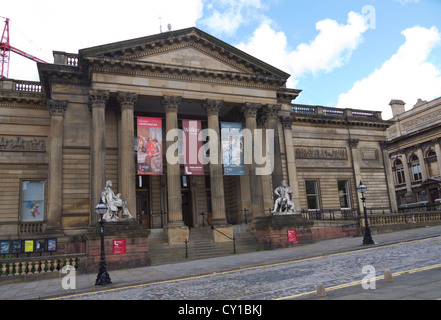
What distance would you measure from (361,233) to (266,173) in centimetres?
775

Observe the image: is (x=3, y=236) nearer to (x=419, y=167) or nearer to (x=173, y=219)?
(x=173, y=219)

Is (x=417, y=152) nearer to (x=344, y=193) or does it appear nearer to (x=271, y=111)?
(x=344, y=193)

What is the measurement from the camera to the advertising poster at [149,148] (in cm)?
2125

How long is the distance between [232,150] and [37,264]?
42.0 ft

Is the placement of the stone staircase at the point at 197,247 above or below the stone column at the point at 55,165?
below

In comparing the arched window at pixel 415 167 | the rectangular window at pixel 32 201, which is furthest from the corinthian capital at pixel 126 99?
the arched window at pixel 415 167

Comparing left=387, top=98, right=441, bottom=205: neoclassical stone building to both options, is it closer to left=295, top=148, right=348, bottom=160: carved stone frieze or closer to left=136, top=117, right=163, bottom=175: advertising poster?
left=295, top=148, right=348, bottom=160: carved stone frieze

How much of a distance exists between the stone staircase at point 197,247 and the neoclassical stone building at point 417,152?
110ft

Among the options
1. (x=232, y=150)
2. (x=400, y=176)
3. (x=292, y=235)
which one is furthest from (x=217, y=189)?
(x=400, y=176)

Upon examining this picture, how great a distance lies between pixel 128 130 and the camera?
21.7 m

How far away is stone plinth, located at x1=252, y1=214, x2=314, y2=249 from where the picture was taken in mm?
21953

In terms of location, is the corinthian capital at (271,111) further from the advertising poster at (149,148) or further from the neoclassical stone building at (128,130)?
the advertising poster at (149,148)
